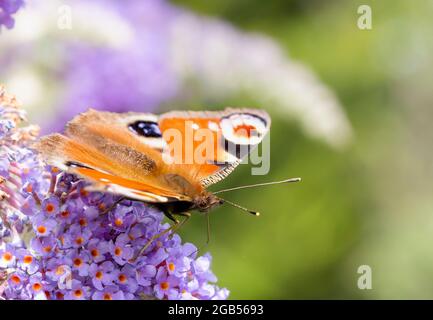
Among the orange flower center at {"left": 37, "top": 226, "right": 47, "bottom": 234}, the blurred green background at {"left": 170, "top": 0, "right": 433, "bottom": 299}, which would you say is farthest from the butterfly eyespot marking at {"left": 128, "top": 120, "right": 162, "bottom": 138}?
the blurred green background at {"left": 170, "top": 0, "right": 433, "bottom": 299}

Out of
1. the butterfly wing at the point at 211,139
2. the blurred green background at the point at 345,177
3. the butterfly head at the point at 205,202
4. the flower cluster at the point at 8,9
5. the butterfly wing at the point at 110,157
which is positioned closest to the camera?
the butterfly wing at the point at 110,157

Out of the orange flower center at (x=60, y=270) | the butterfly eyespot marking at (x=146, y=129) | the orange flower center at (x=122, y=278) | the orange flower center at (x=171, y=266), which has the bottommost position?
the orange flower center at (x=122, y=278)

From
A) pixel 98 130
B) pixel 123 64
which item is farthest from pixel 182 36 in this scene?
pixel 98 130

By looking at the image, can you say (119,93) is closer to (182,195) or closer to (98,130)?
(98,130)

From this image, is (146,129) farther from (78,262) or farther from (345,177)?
(345,177)

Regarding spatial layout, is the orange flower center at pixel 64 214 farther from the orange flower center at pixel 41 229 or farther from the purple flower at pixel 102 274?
the purple flower at pixel 102 274

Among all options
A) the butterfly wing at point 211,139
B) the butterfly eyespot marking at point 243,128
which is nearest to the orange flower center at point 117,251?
the butterfly wing at point 211,139
